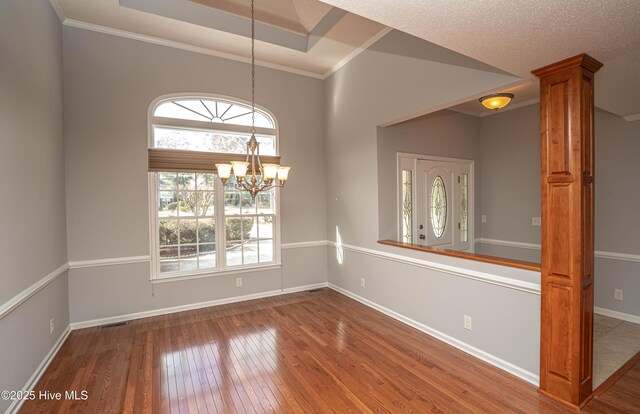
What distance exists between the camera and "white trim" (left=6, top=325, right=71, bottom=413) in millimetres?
2248

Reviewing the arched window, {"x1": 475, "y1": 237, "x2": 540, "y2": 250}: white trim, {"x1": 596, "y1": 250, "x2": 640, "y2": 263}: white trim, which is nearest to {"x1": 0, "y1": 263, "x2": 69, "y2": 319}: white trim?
the arched window

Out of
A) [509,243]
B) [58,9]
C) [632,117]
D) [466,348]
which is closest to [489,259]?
[466,348]

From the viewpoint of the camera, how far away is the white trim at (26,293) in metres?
2.12

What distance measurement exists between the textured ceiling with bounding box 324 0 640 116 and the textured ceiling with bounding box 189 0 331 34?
103 inches

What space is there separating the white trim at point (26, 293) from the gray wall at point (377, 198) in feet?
11.8

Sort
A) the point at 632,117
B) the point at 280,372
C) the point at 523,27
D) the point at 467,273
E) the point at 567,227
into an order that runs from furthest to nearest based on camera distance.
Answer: the point at 632,117 → the point at 467,273 → the point at 280,372 → the point at 567,227 → the point at 523,27

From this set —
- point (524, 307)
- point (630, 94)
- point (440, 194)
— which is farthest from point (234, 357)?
point (630, 94)

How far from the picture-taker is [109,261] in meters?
3.84

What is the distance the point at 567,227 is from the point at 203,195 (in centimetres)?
416

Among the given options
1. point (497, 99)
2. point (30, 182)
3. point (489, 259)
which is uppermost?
point (497, 99)

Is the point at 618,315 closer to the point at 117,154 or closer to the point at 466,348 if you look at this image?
the point at 466,348

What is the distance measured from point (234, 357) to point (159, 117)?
320cm

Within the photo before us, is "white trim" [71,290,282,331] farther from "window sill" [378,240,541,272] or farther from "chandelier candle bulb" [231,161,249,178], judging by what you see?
"chandelier candle bulb" [231,161,249,178]

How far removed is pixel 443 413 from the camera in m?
2.19
